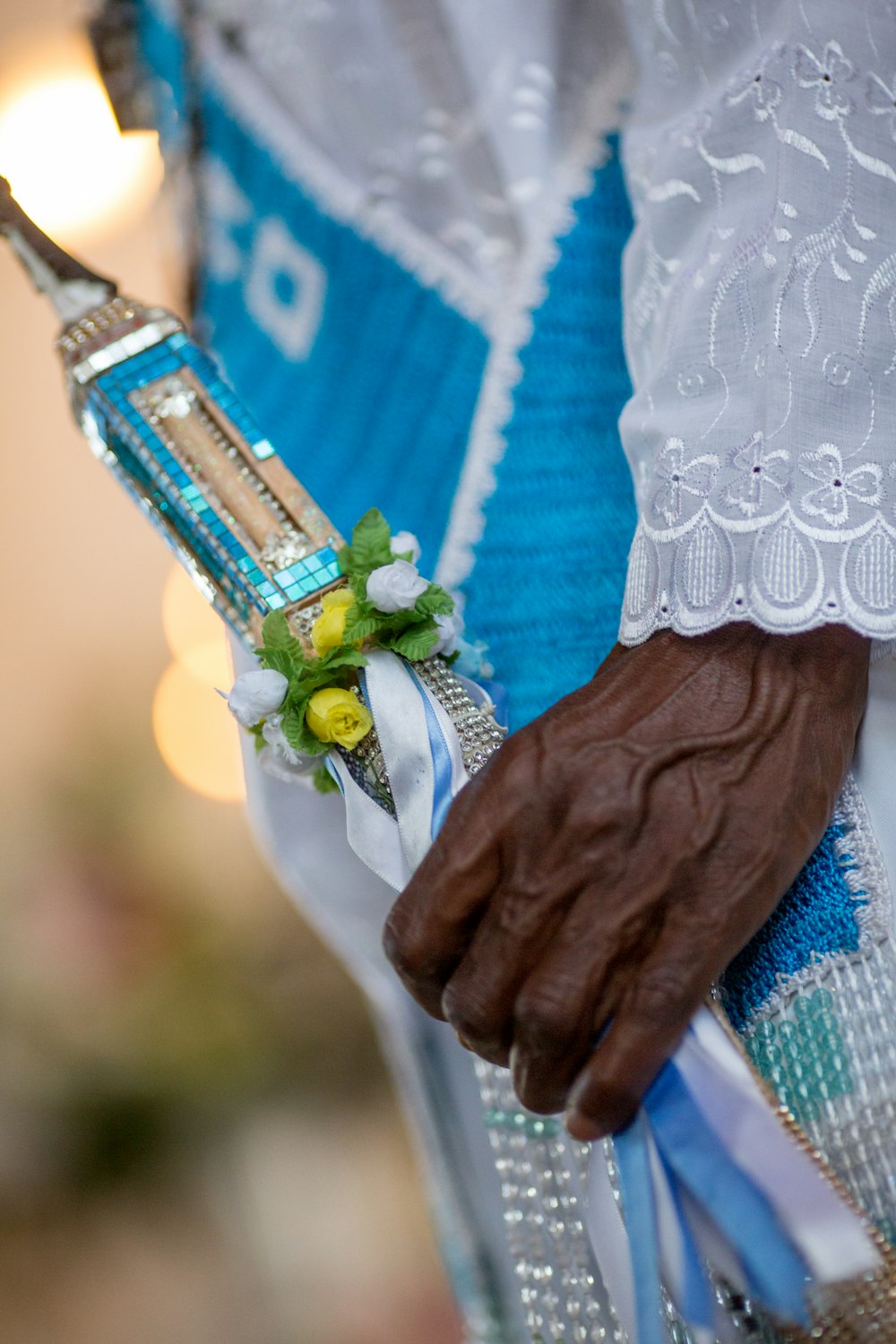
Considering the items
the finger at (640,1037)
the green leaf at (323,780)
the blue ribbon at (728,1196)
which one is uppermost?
the green leaf at (323,780)

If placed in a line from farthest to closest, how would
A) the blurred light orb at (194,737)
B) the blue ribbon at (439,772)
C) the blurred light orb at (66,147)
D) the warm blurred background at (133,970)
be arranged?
the blurred light orb at (194,737) < the blurred light orb at (66,147) < the warm blurred background at (133,970) < the blue ribbon at (439,772)

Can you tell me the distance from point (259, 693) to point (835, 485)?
26 centimetres

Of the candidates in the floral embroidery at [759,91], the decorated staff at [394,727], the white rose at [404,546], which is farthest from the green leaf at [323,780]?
the floral embroidery at [759,91]

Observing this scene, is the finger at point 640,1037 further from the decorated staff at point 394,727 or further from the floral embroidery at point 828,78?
the floral embroidery at point 828,78

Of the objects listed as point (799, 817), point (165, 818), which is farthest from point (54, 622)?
point (799, 817)

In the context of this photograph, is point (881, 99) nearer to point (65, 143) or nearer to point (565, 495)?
point (565, 495)

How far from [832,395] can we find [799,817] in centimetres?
18

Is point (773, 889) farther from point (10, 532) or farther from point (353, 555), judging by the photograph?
point (10, 532)

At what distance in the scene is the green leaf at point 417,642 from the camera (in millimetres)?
509

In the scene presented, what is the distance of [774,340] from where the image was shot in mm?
471

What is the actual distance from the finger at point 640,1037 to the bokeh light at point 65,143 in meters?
2.19

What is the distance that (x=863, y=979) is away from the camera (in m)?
0.47

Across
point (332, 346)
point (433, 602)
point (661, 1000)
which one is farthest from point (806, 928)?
point (332, 346)

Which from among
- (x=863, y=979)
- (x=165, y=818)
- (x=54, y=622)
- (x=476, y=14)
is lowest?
(x=165, y=818)
